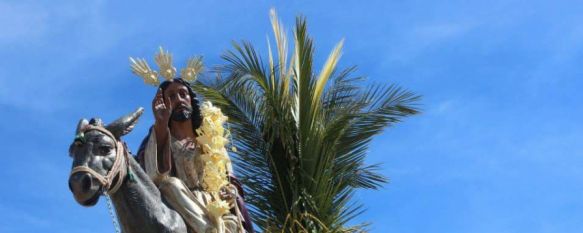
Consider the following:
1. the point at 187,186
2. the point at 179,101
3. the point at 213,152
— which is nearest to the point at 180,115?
the point at 179,101

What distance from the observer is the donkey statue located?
254 inches

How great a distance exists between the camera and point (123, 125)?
698 cm

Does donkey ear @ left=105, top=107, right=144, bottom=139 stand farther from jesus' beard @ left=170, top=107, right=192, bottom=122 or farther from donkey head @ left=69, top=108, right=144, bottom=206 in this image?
jesus' beard @ left=170, top=107, right=192, bottom=122

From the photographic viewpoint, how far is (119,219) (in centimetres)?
704

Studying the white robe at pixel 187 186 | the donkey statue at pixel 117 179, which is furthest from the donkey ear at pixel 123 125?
the white robe at pixel 187 186

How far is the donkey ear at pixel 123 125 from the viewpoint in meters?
6.93

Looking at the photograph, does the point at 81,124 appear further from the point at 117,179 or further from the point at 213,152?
the point at 213,152

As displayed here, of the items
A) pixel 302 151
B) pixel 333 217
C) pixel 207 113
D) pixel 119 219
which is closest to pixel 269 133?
pixel 302 151

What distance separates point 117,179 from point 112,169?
0.45ft

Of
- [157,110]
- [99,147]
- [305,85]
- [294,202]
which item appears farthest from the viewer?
[305,85]

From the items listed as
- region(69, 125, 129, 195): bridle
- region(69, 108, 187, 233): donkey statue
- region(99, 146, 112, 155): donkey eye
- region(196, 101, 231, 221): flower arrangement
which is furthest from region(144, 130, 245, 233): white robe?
region(99, 146, 112, 155): donkey eye

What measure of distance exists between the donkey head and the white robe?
1185 mm

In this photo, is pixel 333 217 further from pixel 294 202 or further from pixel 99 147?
pixel 99 147

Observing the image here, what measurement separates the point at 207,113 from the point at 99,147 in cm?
237
